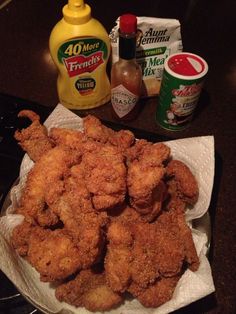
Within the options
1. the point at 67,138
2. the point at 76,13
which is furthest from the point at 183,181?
the point at 76,13

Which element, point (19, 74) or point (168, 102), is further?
point (19, 74)

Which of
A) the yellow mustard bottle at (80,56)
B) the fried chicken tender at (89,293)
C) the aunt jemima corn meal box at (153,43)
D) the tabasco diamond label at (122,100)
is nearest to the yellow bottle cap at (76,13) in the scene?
the yellow mustard bottle at (80,56)

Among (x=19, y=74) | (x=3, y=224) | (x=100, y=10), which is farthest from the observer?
(x=100, y=10)

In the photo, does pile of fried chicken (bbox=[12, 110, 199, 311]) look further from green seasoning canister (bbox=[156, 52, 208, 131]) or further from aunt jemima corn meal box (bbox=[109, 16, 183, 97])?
aunt jemima corn meal box (bbox=[109, 16, 183, 97])

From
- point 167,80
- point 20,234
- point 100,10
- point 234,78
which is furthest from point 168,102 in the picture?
point 100,10

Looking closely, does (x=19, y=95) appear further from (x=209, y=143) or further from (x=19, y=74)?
(x=209, y=143)

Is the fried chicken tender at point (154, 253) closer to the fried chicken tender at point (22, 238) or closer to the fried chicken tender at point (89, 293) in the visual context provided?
the fried chicken tender at point (89, 293)
